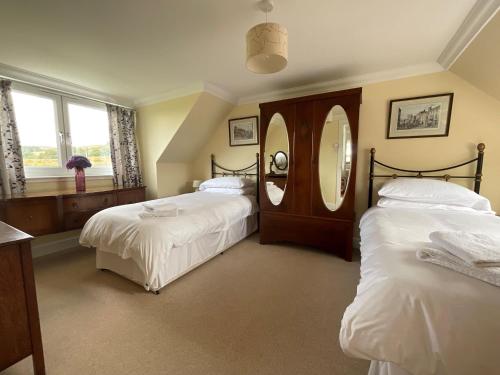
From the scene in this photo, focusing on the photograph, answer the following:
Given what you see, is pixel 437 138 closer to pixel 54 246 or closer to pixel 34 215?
pixel 34 215

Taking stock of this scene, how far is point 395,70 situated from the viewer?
251 cm

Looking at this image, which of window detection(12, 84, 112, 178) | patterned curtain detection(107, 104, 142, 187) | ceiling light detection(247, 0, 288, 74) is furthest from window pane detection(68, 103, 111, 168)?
ceiling light detection(247, 0, 288, 74)

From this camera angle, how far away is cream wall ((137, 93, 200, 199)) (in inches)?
128

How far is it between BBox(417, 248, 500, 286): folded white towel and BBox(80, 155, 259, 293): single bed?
177 cm

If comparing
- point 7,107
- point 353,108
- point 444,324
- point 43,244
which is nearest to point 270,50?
point 353,108

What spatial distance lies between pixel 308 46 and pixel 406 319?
A: 7.43 ft

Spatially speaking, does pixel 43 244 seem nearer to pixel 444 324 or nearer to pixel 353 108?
pixel 444 324

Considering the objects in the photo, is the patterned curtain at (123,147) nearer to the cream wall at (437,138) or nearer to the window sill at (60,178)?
the window sill at (60,178)

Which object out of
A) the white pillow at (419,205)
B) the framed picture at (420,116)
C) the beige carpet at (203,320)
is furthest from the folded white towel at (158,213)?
the framed picture at (420,116)

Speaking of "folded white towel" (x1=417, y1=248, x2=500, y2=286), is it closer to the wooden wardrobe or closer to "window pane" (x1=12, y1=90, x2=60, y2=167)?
the wooden wardrobe

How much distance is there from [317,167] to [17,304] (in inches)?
104

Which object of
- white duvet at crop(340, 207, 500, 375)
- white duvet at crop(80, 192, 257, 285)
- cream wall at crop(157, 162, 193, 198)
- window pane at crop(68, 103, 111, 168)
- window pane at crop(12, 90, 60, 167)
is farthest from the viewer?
cream wall at crop(157, 162, 193, 198)

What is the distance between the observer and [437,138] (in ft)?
7.93

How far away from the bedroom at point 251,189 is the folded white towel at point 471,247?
0.15 ft
